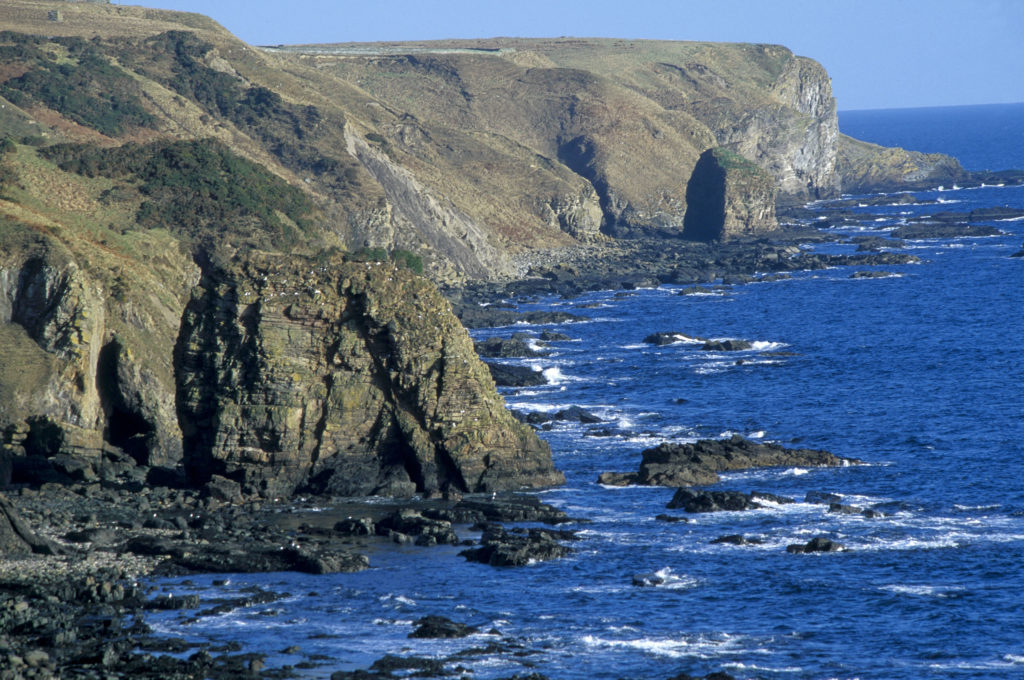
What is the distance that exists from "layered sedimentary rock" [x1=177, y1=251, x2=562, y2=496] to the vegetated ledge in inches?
264

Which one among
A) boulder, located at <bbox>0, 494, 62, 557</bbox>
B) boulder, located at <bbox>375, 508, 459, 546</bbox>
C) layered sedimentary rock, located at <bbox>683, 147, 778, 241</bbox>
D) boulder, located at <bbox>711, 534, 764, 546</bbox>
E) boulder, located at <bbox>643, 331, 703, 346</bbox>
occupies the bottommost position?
boulder, located at <bbox>711, 534, 764, 546</bbox>

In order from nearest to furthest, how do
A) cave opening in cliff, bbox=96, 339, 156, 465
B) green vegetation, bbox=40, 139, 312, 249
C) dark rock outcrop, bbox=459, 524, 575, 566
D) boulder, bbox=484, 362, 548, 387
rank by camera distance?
dark rock outcrop, bbox=459, 524, 575, 566 → cave opening in cliff, bbox=96, 339, 156, 465 → boulder, bbox=484, 362, 548, 387 → green vegetation, bbox=40, 139, 312, 249

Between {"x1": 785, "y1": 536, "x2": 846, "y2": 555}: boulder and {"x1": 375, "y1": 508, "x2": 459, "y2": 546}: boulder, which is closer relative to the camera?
Answer: {"x1": 785, "y1": 536, "x2": 846, "y2": 555}: boulder

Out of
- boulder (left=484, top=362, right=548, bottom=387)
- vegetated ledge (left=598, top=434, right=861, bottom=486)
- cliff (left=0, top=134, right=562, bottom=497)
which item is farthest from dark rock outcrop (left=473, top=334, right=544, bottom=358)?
cliff (left=0, top=134, right=562, bottom=497)

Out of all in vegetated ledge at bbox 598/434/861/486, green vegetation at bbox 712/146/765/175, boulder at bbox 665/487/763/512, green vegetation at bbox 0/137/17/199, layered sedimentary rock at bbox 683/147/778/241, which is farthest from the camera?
green vegetation at bbox 712/146/765/175

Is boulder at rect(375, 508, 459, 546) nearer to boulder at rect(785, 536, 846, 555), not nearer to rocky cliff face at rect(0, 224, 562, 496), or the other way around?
rocky cliff face at rect(0, 224, 562, 496)

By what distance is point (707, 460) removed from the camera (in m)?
58.6

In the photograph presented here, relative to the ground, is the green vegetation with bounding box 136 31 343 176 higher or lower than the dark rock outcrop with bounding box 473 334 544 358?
higher

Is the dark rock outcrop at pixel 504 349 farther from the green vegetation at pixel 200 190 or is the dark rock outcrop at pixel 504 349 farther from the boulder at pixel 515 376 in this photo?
the green vegetation at pixel 200 190

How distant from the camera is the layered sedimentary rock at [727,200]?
17038cm

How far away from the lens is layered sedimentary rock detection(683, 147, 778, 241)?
559 feet

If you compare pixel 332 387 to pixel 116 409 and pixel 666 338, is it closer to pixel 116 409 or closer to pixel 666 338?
pixel 116 409

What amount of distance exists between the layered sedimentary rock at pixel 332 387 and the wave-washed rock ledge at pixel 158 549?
163 cm

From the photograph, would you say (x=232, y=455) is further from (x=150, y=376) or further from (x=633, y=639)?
(x=633, y=639)
